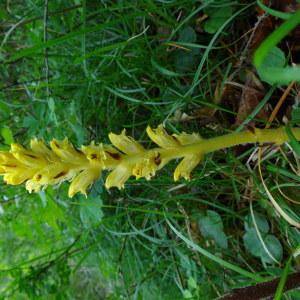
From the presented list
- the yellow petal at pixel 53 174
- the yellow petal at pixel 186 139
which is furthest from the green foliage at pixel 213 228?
the yellow petal at pixel 53 174

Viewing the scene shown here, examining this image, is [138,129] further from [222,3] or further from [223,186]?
[222,3]

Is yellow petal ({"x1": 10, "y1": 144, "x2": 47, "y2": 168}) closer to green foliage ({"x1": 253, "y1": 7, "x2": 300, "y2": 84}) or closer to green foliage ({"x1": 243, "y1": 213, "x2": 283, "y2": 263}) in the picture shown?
green foliage ({"x1": 253, "y1": 7, "x2": 300, "y2": 84})

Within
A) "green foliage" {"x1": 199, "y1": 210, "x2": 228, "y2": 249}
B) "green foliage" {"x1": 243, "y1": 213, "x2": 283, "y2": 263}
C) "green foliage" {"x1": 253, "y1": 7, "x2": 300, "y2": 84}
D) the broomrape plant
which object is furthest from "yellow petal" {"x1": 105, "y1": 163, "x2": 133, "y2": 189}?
"green foliage" {"x1": 199, "y1": 210, "x2": 228, "y2": 249}

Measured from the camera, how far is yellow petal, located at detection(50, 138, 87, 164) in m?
0.80

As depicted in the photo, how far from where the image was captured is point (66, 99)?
160cm

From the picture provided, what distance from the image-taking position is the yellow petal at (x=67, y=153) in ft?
2.63

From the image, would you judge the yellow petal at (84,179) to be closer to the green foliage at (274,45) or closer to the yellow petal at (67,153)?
the yellow petal at (67,153)

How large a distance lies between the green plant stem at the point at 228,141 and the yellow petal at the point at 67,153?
0.44ft

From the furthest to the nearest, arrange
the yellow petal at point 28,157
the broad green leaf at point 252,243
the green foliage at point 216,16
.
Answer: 1. the broad green leaf at point 252,243
2. the green foliage at point 216,16
3. the yellow petal at point 28,157

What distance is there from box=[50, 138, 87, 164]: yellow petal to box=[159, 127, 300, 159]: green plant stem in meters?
0.13

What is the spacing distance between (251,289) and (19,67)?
54.9 inches

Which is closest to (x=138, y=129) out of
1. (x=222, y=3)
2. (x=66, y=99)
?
(x=66, y=99)

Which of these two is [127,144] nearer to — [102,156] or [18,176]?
[102,156]

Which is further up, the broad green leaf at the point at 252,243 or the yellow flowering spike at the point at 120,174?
the yellow flowering spike at the point at 120,174
